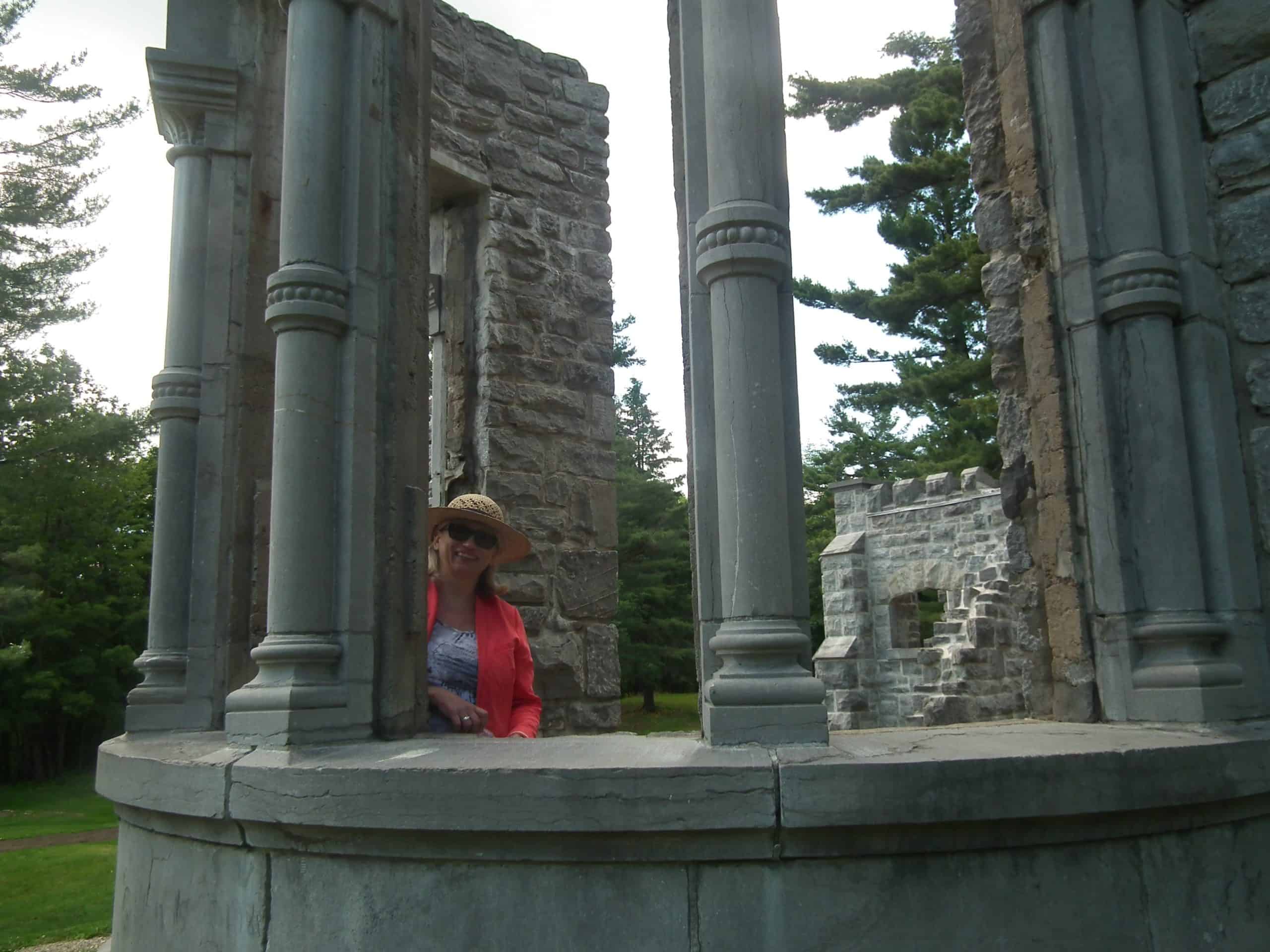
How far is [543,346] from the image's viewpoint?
255 inches

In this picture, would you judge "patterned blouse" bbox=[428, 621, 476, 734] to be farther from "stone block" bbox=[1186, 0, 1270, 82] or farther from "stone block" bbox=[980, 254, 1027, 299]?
"stone block" bbox=[1186, 0, 1270, 82]

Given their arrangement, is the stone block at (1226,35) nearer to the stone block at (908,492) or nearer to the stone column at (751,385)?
the stone column at (751,385)

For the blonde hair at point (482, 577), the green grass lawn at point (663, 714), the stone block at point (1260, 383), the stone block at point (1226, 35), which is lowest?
the green grass lawn at point (663, 714)

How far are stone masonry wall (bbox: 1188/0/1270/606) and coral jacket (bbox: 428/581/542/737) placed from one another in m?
2.31

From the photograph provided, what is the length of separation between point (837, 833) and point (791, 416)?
1030mm

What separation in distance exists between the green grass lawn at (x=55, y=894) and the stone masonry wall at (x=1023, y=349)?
4.48 meters

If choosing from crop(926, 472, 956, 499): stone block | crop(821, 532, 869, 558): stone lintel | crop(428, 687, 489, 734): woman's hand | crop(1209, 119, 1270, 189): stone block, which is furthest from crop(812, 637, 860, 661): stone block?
crop(1209, 119, 1270, 189): stone block

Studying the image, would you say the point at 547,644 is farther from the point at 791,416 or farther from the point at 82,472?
the point at 82,472

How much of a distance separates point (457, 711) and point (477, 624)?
1.31ft

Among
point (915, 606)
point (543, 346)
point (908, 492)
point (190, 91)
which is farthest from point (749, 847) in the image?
point (915, 606)

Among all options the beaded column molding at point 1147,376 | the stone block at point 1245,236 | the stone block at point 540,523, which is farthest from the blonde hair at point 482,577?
the stone block at point 1245,236

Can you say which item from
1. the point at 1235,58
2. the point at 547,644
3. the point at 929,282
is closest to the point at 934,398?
the point at 929,282

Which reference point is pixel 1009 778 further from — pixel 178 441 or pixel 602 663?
pixel 602 663

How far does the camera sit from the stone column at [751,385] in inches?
91.7
